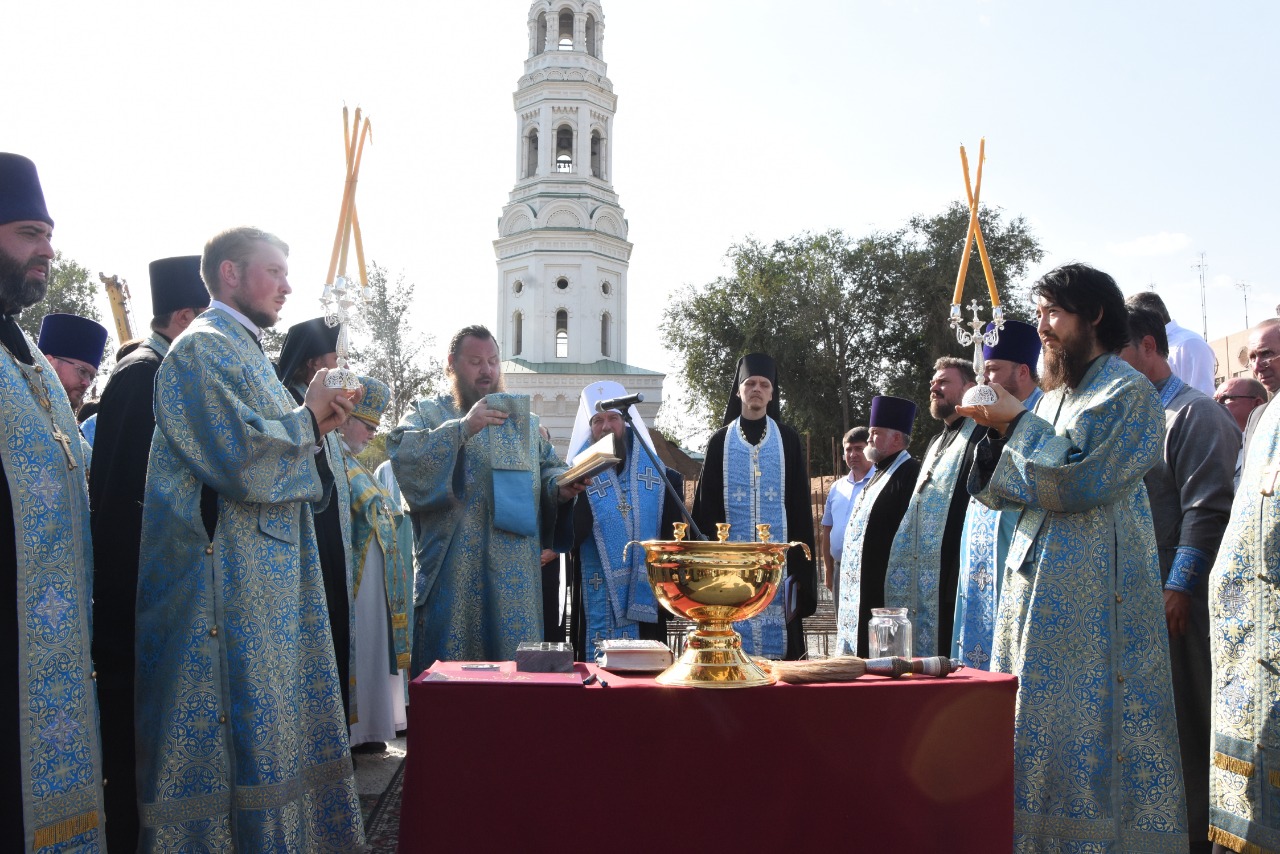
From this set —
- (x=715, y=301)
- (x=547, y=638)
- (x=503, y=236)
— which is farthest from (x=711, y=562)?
(x=503, y=236)

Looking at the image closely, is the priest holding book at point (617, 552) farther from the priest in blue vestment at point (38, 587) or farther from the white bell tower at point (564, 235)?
the white bell tower at point (564, 235)

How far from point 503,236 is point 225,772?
146ft

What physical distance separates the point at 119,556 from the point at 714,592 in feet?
→ 6.77

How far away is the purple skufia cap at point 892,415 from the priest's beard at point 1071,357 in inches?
87.7

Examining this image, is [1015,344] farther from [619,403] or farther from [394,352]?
[394,352]

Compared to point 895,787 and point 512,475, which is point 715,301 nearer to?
point 512,475

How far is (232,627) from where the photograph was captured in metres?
3.19

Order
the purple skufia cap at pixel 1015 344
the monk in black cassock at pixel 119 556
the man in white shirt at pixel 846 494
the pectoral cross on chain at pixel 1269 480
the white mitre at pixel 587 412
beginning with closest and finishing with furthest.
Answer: the pectoral cross on chain at pixel 1269 480, the monk in black cassock at pixel 119 556, the purple skufia cap at pixel 1015 344, the white mitre at pixel 587 412, the man in white shirt at pixel 846 494

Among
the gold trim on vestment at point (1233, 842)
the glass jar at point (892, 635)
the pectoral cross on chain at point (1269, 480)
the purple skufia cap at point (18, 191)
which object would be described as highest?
the purple skufia cap at point (18, 191)

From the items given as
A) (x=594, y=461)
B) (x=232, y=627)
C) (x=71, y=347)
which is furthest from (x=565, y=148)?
(x=232, y=627)

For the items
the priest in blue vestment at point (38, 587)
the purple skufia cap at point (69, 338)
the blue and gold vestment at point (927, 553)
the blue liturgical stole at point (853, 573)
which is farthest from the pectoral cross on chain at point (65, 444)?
the blue liturgical stole at point (853, 573)

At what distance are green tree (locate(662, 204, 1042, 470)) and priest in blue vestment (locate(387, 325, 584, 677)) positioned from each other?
27538 millimetres

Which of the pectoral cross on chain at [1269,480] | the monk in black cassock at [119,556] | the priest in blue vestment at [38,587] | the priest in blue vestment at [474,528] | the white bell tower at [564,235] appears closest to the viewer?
the priest in blue vestment at [38,587]

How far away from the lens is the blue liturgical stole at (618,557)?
6012mm
